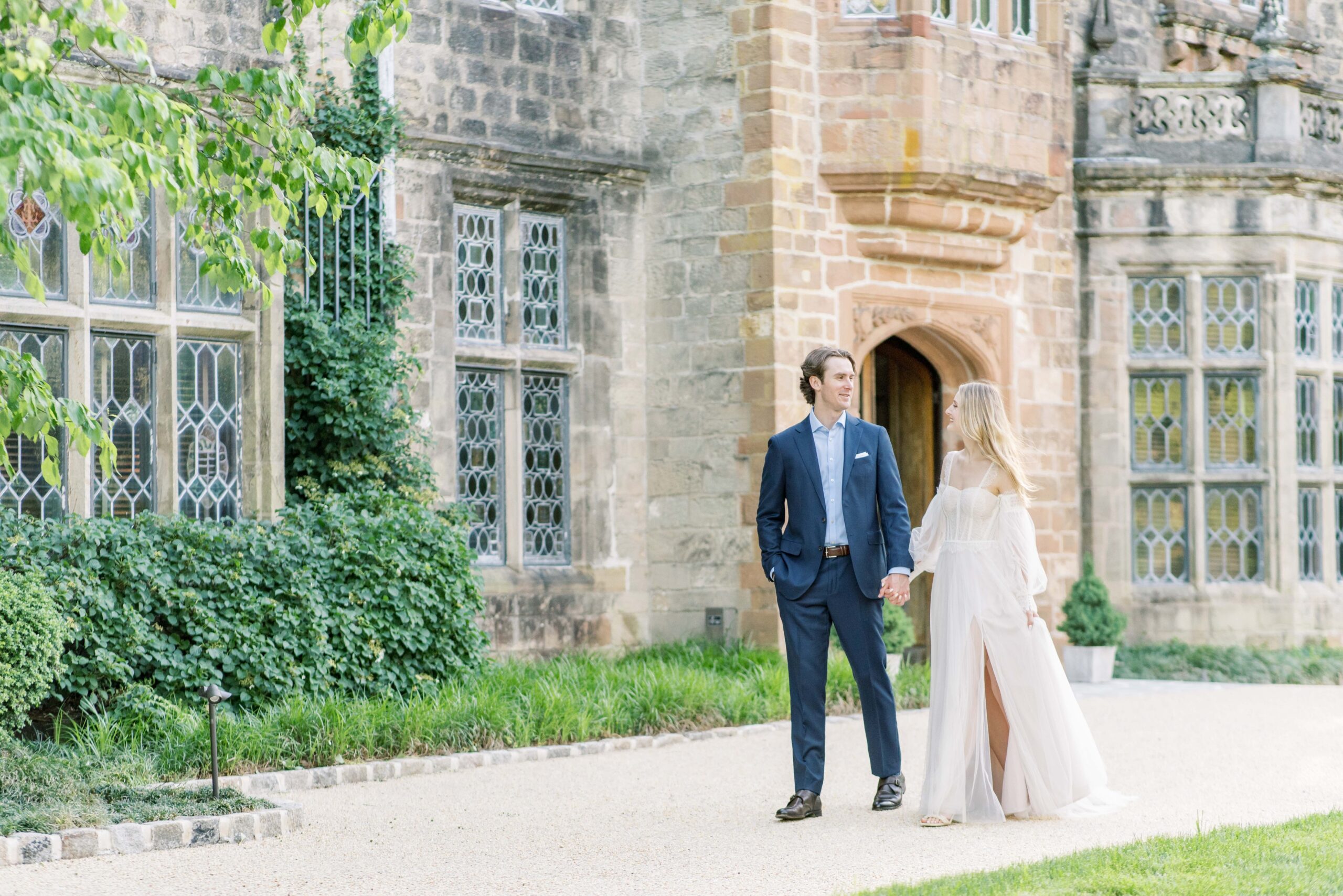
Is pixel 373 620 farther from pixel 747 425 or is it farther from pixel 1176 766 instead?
pixel 1176 766

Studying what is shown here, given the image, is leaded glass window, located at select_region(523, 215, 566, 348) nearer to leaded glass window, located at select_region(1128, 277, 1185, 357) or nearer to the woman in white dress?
leaded glass window, located at select_region(1128, 277, 1185, 357)

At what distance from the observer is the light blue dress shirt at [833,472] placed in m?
7.09

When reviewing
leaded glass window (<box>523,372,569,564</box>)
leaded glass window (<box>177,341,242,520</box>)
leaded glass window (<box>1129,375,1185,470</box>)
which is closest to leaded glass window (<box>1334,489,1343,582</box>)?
leaded glass window (<box>1129,375,1185,470</box>)

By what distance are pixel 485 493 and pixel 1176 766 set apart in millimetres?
5440

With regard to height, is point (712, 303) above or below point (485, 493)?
above

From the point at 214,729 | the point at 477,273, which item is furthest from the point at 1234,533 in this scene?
the point at 214,729

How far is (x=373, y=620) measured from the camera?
9781 millimetres

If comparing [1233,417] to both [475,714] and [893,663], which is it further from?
[475,714]

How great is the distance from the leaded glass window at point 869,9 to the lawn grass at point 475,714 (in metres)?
4.42

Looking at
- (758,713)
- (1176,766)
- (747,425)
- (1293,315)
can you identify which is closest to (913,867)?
(1176,766)

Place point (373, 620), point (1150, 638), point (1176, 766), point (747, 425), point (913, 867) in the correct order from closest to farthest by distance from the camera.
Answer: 1. point (913, 867)
2. point (1176, 766)
3. point (373, 620)
4. point (747, 425)
5. point (1150, 638)

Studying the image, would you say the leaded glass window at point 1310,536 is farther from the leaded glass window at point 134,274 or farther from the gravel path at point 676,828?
the leaded glass window at point 134,274

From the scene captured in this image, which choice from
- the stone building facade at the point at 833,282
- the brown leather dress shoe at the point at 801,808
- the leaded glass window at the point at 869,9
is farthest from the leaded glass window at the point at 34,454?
the leaded glass window at the point at 869,9

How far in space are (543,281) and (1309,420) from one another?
6.39 meters
